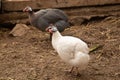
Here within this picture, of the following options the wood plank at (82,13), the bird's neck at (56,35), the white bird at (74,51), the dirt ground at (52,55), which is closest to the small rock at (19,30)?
the dirt ground at (52,55)

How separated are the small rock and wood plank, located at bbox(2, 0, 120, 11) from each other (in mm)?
470

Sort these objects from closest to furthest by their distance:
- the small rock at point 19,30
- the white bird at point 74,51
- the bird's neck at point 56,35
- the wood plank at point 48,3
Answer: the white bird at point 74,51 → the bird's neck at point 56,35 → the small rock at point 19,30 → the wood plank at point 48,3

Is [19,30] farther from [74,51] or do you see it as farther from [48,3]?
[74,51]

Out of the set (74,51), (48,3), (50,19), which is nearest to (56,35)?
(74,51)

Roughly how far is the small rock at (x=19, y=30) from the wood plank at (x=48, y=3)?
470mm

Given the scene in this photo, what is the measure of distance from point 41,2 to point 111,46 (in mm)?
1891

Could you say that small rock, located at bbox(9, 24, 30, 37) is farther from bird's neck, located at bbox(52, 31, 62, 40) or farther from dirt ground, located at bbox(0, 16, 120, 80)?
bird's neck, located at bbox(52, 31, 62, 40)

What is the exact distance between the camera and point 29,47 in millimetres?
5383

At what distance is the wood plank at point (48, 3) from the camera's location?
20.9ft

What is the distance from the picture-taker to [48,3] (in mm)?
6441

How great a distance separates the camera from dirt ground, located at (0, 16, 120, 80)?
434cm

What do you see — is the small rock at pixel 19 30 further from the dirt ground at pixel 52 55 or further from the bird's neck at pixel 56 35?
the bird's neck at pixel 56 35

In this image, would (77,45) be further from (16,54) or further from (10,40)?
(10,40)

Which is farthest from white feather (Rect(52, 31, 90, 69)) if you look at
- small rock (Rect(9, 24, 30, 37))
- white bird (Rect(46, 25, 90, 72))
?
small rock (Rect(9, 24, 30, 37))
